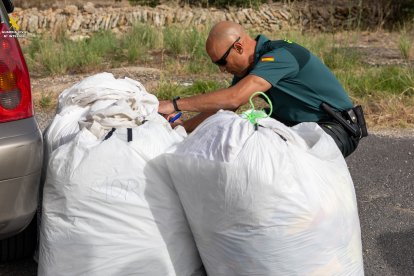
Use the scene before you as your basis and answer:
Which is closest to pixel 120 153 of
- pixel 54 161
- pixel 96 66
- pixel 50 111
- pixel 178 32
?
pixel 54 161

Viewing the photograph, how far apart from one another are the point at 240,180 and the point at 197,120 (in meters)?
1.38

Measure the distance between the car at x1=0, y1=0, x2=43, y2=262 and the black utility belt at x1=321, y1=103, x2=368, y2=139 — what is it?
1.63 meters

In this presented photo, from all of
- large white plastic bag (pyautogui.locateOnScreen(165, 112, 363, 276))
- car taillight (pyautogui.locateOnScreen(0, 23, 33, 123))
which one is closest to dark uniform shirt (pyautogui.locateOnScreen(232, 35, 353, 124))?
large white plastic bag (pyautogui.locateOnScreen(165, 112, 363, 276))

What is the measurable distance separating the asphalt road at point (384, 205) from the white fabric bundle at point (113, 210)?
0.70 meters

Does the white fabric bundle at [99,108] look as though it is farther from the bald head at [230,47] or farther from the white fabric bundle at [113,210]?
the bald head at [230,47]

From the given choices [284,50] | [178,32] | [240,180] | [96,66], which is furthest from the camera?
[178,32]

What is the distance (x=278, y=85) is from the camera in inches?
141

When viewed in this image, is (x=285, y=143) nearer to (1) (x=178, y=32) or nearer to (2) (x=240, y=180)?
(2) (x=240, y=180)

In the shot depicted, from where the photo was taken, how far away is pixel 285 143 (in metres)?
2.59

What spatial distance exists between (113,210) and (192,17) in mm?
11264

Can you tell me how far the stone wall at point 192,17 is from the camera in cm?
1357

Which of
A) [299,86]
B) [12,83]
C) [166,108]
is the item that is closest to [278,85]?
[299,86]

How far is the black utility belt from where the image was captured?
3578mm

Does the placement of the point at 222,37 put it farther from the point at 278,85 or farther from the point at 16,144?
the point at 16,144
